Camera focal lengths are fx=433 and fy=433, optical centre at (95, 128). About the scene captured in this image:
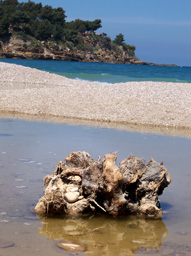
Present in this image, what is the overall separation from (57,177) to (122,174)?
31.2 inches

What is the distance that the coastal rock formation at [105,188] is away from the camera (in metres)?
5.00

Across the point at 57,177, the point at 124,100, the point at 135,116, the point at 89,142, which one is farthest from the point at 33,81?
the point at 57,177

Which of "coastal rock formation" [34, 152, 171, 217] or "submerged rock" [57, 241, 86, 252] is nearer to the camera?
"submerged rock" [57, 241, 86, 252]

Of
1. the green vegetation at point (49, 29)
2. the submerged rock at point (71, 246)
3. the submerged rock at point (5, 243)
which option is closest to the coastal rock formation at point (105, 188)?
the submerged rock at point (71, 246)

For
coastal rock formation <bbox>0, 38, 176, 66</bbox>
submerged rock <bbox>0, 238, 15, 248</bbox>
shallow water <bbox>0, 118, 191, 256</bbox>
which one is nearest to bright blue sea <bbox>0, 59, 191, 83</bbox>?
shallow water <bbox>0, 118, 191, 256</bbox>

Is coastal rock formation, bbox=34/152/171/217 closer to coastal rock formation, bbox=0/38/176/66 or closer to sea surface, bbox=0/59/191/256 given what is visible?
sea surface, bbox=0/59/191/256

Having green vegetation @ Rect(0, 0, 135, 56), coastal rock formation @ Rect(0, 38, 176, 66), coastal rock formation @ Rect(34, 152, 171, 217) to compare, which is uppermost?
green vegetation @ Rect(0, 0, 135, 56)

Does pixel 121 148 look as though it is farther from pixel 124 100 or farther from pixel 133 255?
pixel 124 100

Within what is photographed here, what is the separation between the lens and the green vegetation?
12812 cm

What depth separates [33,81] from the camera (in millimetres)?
27516

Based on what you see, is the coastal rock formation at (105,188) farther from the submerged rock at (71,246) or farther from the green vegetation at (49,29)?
the green vegetation at (49,29)

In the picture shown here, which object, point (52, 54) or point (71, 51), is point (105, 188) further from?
point (71, 51)

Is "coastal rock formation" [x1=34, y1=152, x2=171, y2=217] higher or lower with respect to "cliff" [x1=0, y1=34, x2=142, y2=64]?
lower

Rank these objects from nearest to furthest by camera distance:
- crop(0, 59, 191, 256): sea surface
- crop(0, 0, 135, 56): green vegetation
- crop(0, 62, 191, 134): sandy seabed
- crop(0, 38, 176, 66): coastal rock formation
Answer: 1. crop(0, 59, 191, 256): sea surface
2. crop(0, 62, 191, 134): sandy seabed
3. crop(0, 38, 176, 66): coastal rock formation
4. crop(0, 0, 135, 56): green vegetation
